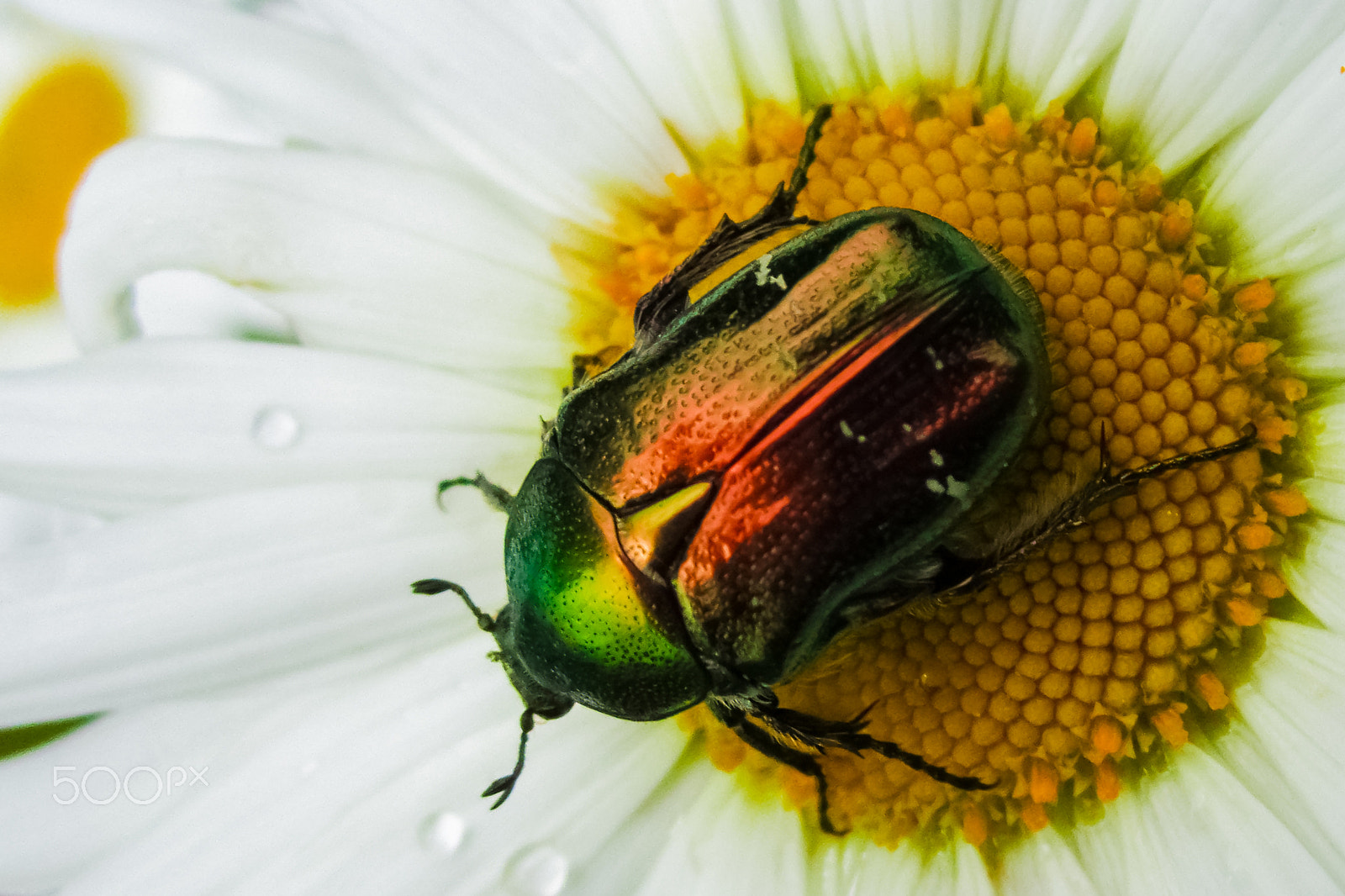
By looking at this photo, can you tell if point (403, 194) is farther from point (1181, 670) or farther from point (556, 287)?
point (1181, 670)

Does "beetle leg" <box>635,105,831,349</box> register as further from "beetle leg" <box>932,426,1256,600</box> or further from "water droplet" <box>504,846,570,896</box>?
"water droplet" <box>504,846,570,896</box>

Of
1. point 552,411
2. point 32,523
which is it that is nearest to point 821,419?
point 552,411

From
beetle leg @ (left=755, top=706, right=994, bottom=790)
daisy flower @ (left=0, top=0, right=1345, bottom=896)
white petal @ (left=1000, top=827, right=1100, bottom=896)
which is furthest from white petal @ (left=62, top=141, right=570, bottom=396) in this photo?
white petal @ (left=1000, top=827, right=1100, bottom=896)

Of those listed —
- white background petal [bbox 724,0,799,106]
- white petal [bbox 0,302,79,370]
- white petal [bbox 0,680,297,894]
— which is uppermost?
white background petal [bbox 724,0,799,106]

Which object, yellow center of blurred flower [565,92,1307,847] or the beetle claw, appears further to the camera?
the beetle claw

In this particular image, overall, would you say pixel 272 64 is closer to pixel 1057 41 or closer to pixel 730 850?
pixel 1057 41

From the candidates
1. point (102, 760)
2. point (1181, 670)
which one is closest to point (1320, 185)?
point (1181, 670)
